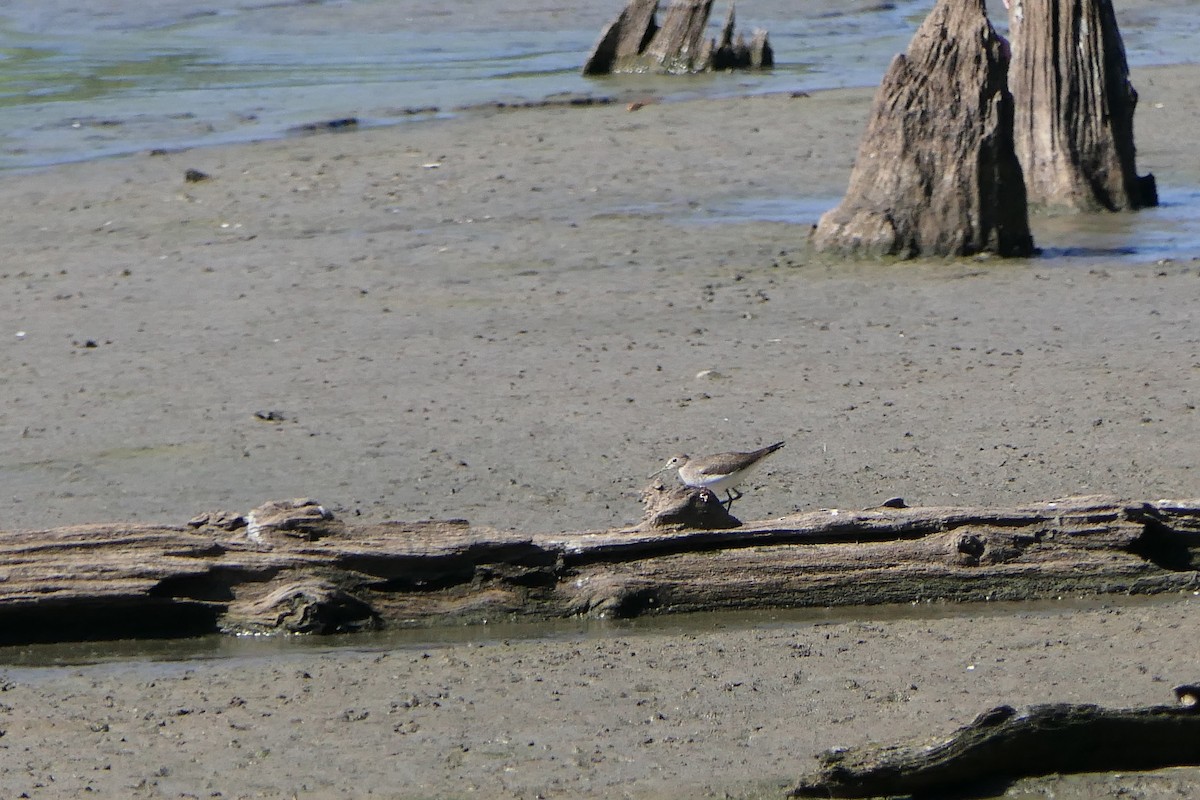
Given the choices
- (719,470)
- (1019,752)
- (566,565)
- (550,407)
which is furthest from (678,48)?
(1019,752)

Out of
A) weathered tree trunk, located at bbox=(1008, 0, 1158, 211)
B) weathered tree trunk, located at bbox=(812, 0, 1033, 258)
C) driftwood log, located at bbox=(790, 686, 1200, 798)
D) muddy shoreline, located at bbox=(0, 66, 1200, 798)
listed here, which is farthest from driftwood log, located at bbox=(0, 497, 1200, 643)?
weathered tree trunk, located at bbox=(1008, 0, 1158, 211)

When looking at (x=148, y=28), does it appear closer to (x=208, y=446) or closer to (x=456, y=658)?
(x=208, y=446)

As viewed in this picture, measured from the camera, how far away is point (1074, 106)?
11734 millimetres

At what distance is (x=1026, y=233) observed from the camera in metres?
10.6

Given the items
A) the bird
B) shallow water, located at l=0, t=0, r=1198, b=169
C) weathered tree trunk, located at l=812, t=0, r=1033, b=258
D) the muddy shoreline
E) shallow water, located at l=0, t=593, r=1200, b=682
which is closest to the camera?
the muddy shoreline

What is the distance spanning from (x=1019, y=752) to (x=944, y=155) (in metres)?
6.77

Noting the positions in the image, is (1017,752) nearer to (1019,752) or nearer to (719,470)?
(1019,752)

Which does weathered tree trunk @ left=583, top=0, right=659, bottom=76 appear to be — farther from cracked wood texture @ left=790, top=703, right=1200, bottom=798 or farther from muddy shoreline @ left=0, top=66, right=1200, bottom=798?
cracked wood texture @ left=790, top=703, right=1200, bottom=798

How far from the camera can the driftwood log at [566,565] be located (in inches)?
206

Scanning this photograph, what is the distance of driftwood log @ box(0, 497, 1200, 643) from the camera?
17.1 ft

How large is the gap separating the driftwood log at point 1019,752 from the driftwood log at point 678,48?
17660mm

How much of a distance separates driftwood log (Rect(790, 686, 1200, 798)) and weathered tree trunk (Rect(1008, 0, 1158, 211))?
817cm

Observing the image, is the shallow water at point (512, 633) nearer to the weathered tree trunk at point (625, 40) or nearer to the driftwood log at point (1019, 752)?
the driftwood log at point (1019, 752)

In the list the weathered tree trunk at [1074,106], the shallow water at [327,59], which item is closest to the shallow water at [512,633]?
the weathered tree trunk at [1074,106]
